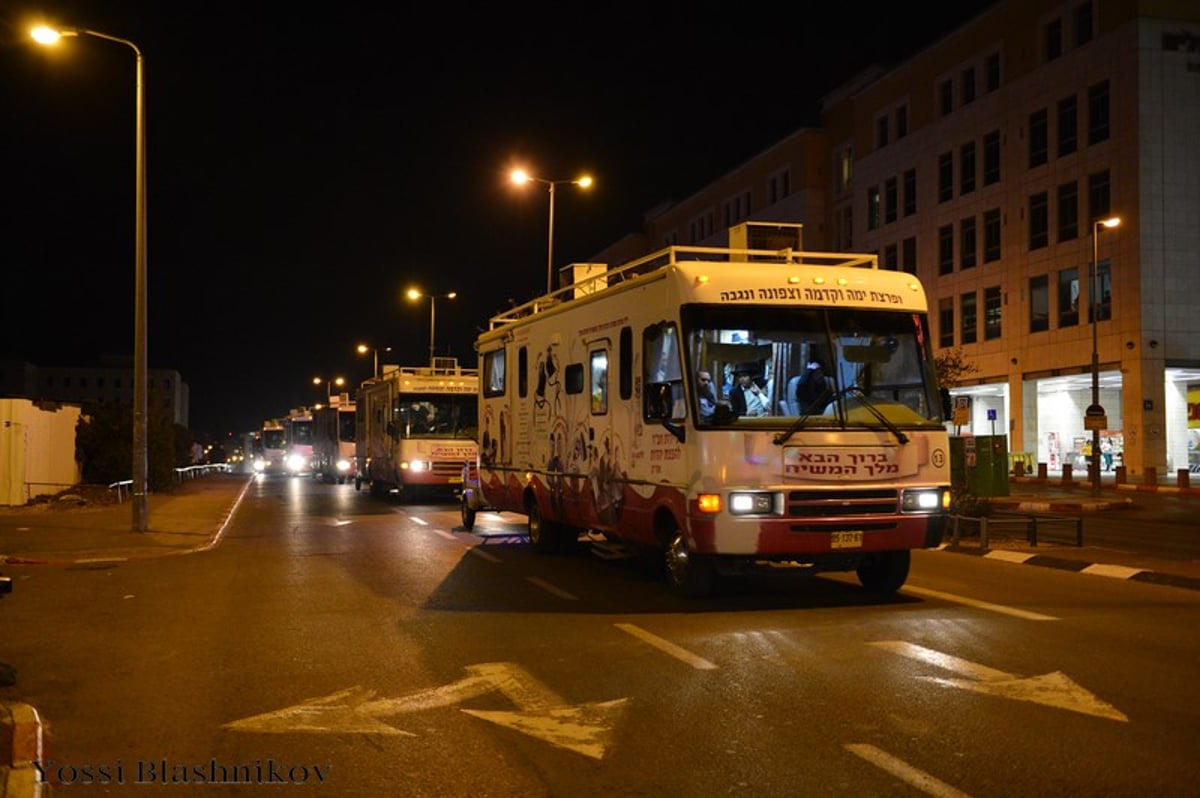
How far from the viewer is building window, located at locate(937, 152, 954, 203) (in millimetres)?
A: 54562

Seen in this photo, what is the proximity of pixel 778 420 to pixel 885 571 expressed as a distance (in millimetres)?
2457

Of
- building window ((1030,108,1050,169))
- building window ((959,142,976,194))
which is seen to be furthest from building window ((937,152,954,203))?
building window ((1030,108,1050,169))

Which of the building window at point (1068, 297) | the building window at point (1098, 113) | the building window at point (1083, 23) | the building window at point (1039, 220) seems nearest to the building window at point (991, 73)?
the building window at point (1083, 23)

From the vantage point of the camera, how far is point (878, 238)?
201 ft

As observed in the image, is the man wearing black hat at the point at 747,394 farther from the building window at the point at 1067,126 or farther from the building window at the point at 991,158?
the building window at the point at 991,158

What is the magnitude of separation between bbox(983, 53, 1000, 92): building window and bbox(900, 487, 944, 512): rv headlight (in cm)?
4447

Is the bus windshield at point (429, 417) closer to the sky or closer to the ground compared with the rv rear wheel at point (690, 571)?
closer to the sky

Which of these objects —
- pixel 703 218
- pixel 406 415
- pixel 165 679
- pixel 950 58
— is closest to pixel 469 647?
pixel 165 679

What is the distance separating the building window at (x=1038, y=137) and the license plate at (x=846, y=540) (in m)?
41.9

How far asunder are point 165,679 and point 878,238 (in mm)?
56769

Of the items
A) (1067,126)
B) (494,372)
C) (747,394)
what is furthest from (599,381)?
(1067,126)

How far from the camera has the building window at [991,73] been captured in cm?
5088

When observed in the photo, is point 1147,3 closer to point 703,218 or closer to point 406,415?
point 406,415

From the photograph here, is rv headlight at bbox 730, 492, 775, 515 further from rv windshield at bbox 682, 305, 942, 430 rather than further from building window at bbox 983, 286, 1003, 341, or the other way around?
building window at bbox 983, 286, 1003, 341
